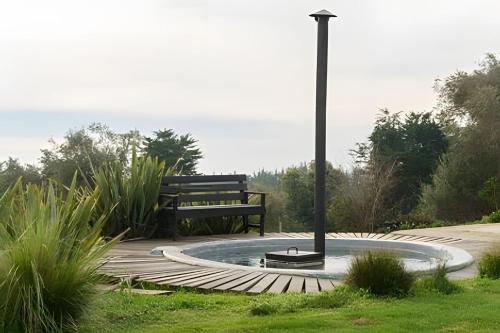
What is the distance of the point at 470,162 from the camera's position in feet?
65.6

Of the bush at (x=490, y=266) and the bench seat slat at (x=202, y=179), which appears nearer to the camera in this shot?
the bush at (x=490, y=266)

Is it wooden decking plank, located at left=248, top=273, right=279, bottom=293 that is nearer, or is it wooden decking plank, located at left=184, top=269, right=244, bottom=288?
wooden decking plank, located at left=248, top=273, right=279, bottom=293

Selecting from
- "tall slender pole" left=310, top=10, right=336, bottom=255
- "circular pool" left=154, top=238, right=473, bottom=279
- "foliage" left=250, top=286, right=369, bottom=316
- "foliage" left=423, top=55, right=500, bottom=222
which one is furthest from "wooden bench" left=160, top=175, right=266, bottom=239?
"foliage" left=423, top=55, right=500, bottom=222

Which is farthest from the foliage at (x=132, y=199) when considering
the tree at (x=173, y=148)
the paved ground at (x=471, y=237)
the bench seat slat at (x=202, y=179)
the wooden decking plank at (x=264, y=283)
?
the tree at (x=173, y=148)

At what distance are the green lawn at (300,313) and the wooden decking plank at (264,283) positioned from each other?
22 cm

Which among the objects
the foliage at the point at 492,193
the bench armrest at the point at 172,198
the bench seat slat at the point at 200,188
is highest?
the foliage at the point at 492,193

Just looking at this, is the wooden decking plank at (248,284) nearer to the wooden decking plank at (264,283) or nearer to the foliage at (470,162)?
the wooden decking plank at (264,283)

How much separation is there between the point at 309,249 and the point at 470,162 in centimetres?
1205

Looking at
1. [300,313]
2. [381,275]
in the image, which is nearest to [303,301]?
[300,313]

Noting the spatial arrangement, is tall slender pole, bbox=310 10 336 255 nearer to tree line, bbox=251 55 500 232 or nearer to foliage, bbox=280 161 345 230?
tree line, bbox=251 55 500 232

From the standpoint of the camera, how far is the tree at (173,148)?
26.4 meters

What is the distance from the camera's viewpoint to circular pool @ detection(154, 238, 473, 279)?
6.99 metres

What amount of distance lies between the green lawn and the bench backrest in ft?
14.0

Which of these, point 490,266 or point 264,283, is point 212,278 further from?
point 490,266
